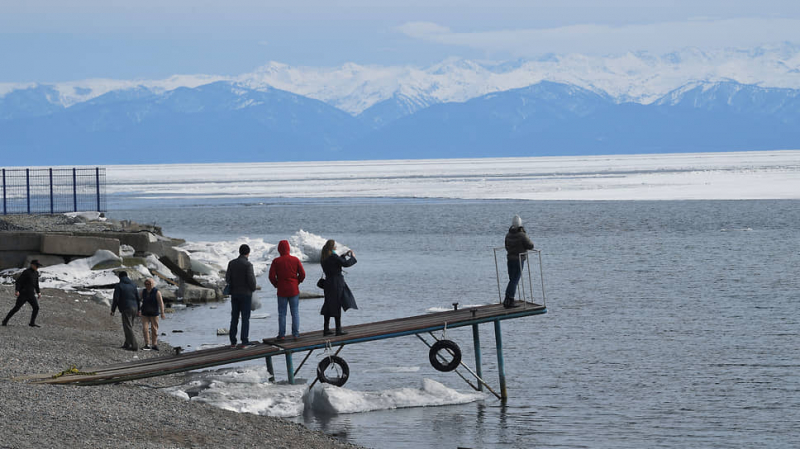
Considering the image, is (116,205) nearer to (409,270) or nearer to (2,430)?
(409,270)

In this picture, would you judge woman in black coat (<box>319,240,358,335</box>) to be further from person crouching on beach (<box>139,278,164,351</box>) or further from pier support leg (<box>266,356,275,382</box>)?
person crouching on beach (<box>139,278,164,351</box>)

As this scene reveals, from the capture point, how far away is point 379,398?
1630 cm

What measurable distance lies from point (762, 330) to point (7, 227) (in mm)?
26312

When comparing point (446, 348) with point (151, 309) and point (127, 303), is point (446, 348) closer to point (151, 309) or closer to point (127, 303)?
point (151, 309)

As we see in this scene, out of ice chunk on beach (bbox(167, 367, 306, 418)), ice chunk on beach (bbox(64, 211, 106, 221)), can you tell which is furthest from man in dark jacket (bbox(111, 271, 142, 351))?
ice chunk on beach (bbox(64, 211, 106, 221))

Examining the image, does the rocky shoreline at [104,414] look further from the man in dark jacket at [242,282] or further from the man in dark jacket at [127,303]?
the man in dark jacket at [242,282]

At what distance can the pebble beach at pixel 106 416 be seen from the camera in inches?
446

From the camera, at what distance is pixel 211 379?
16.7 m

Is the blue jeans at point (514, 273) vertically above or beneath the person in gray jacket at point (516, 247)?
beneath

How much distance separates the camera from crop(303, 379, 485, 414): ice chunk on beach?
52.1ft

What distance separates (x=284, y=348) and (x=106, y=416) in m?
4.11

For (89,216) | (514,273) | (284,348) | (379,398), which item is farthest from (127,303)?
(89,216)

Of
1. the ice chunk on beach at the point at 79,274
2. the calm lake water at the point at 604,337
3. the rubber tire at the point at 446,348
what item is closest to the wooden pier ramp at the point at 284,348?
the rubber tire at the point at 446,348

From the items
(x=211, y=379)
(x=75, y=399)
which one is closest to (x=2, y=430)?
(x=75, y=399)
